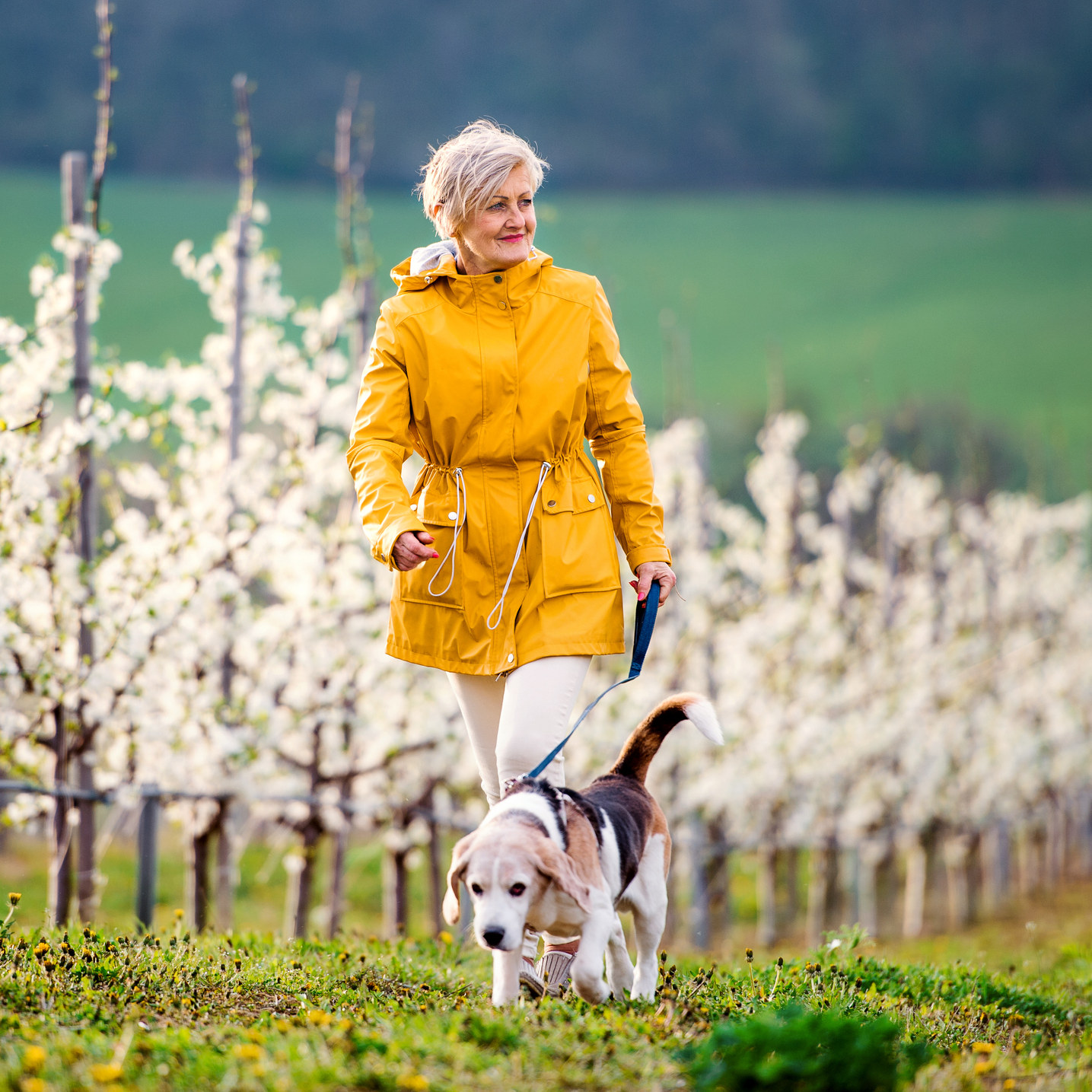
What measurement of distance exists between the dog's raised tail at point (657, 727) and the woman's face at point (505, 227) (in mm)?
1599

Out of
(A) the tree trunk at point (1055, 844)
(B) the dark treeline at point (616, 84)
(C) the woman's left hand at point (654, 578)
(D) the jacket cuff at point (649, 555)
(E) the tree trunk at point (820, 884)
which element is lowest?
(A) the tree trunk at point (1055, 844)

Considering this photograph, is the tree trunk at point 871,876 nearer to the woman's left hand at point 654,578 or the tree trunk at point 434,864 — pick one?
the tree trunk at point 434,864

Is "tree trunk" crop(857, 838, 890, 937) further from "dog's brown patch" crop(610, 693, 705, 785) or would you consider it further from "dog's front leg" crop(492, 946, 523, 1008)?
"dog's front leg" crop(492, 946, 523, 1008)

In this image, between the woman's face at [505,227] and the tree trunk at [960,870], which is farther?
the tree trunk at [960,870]

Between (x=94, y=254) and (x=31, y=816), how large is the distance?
11.2 feet

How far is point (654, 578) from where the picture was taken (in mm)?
4004

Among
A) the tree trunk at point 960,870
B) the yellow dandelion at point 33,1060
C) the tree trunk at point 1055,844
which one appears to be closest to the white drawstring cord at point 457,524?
the yellow dandelion at point 33,1060

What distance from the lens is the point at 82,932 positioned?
4535mm

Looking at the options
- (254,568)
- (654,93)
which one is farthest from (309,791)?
(654,93)

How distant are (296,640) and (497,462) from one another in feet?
15.7

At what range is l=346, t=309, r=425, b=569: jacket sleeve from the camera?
3730mm

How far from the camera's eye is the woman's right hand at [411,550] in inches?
138

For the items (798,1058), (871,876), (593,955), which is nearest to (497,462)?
(593,955)

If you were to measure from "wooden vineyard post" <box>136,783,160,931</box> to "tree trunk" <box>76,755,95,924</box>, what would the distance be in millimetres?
277
